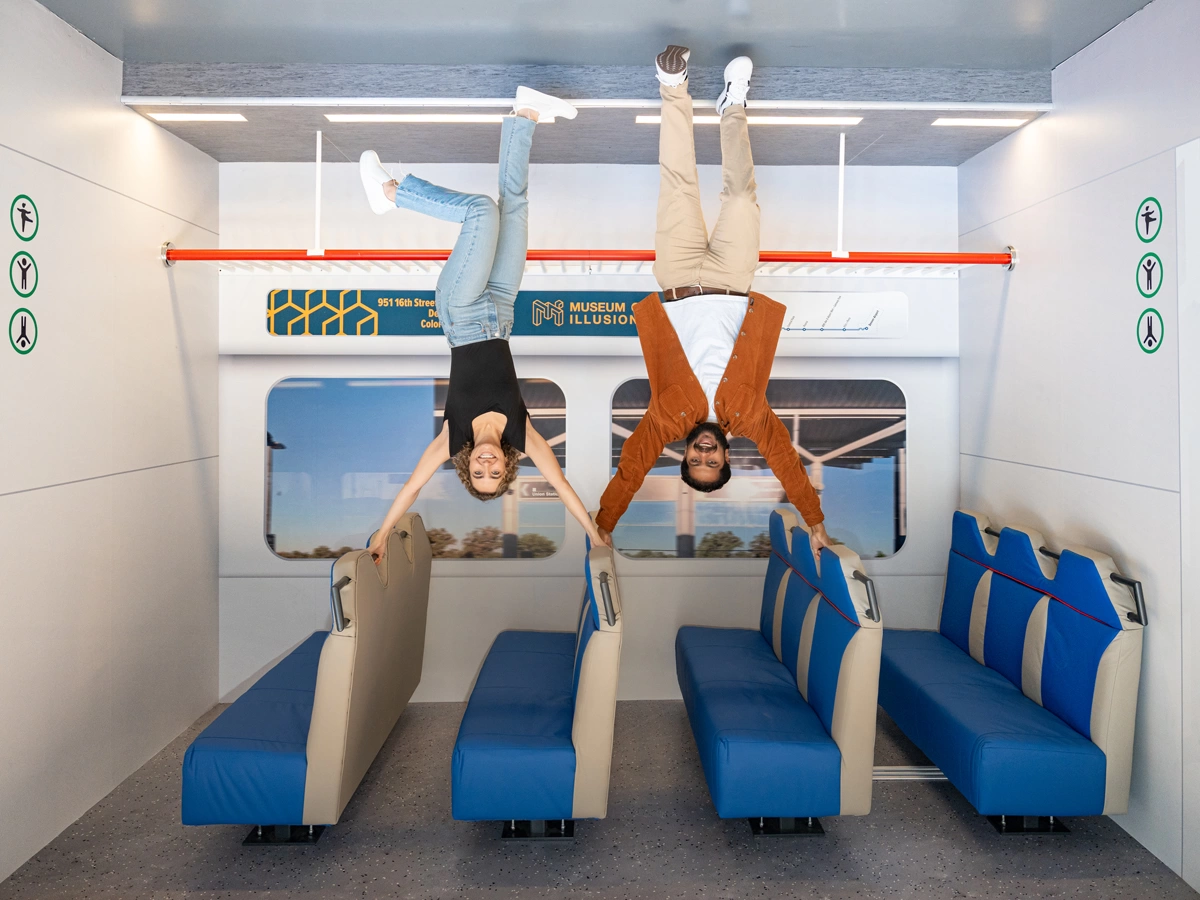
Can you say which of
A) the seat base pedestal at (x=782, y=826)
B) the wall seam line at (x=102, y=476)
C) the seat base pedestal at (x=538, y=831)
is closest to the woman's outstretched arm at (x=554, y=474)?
the seat base pedestal at (x=538, y=831)

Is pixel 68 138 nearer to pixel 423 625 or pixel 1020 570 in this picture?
pixel 423 625

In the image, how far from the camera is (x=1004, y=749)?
282 cm

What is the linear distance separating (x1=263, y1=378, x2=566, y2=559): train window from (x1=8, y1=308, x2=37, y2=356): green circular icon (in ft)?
5.60

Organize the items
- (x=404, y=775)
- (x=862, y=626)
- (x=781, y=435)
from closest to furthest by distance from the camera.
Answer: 1. (x=862, y=626)
2. (x=781, y=435)
3. (x=404, y=775)

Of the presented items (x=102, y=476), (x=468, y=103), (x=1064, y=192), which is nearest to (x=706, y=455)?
(x=468, y=103)

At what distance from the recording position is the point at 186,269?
412 cm

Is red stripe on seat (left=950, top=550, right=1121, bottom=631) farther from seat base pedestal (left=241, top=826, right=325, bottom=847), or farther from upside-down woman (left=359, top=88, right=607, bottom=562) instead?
seat base pedestal (left=241, top=826, right=325, bottom=847)

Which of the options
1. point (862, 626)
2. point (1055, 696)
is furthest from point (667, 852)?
point (1055, 696)

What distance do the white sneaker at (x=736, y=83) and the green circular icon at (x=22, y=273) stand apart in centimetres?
290

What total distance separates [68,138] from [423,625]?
2893 mm

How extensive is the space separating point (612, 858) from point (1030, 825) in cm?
176

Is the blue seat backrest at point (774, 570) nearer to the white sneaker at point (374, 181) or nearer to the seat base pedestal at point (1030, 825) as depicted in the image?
the seat base pedestal at point (1030, 825)

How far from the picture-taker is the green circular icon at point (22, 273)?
2846 millimetres

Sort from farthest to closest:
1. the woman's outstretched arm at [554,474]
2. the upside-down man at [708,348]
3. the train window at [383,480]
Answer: the train window at [383,480] → the upside-down man at [708,348] → the woman's outstretched arm at [554,474]
